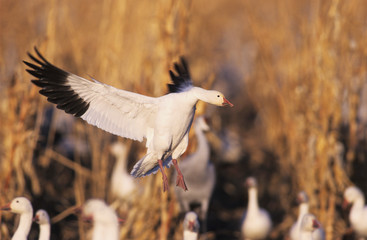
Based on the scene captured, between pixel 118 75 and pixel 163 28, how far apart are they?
3.74 ft

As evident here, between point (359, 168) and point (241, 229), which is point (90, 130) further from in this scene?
point (359, 168)

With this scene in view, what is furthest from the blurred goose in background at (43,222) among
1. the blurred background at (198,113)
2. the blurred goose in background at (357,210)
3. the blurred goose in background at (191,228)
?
the blurred goose in background at (357,210)

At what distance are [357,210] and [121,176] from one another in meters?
2.66

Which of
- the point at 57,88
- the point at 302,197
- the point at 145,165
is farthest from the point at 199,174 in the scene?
the point at 57,88

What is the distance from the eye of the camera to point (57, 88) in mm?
3904

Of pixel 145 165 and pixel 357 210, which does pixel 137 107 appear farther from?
pixel 357 210

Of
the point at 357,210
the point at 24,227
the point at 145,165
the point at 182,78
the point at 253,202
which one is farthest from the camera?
the point at 253,202

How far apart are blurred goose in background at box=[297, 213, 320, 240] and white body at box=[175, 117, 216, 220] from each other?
1265 millimetres

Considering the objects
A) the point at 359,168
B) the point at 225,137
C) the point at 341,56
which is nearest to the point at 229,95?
the point at 225,137

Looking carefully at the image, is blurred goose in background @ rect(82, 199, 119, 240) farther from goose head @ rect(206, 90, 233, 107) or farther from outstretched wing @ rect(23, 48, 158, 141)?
goose head @ rect(206, 90, 233, 107)

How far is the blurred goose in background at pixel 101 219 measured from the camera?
4.61 meters

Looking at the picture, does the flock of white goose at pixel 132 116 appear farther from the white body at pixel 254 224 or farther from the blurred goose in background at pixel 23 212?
the white body at pixel 254 224

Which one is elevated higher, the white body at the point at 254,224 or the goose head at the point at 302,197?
the goose head at the point at 302,197

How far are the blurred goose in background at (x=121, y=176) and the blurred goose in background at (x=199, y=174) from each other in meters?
1.01
